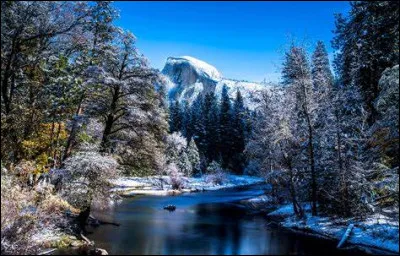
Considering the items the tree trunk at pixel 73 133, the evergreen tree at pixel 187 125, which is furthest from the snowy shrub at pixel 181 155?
the tree trunk at pixel 73 133

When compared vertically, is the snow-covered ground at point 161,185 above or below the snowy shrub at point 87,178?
below

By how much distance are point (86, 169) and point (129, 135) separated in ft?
15.8

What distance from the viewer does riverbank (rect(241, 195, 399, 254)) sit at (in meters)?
18.0

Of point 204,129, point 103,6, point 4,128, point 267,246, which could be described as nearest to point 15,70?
point 4,128

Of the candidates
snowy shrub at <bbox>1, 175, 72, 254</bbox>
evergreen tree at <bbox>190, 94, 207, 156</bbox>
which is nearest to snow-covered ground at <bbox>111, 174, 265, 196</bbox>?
evergreen tree at <bbox>190, 94, 207, 156</bbox>

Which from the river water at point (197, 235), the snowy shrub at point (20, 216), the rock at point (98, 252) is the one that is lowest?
the river water at point (197, 235)

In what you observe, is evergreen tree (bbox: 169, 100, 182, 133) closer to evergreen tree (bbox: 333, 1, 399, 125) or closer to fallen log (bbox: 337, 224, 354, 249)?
evergreen tree (bbox: 333, 1, 399, 125)

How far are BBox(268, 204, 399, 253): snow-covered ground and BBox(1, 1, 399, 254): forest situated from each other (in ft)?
2.56

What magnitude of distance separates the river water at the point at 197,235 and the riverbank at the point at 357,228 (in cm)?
102

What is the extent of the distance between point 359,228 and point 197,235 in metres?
8.99

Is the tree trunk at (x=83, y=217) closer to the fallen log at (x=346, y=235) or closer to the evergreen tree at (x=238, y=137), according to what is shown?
the fallen log at (x=346, y=235)

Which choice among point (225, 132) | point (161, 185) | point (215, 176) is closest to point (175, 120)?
point (225, 132)

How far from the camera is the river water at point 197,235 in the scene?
61.6 ft

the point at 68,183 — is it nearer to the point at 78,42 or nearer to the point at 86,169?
the point at 86,169
